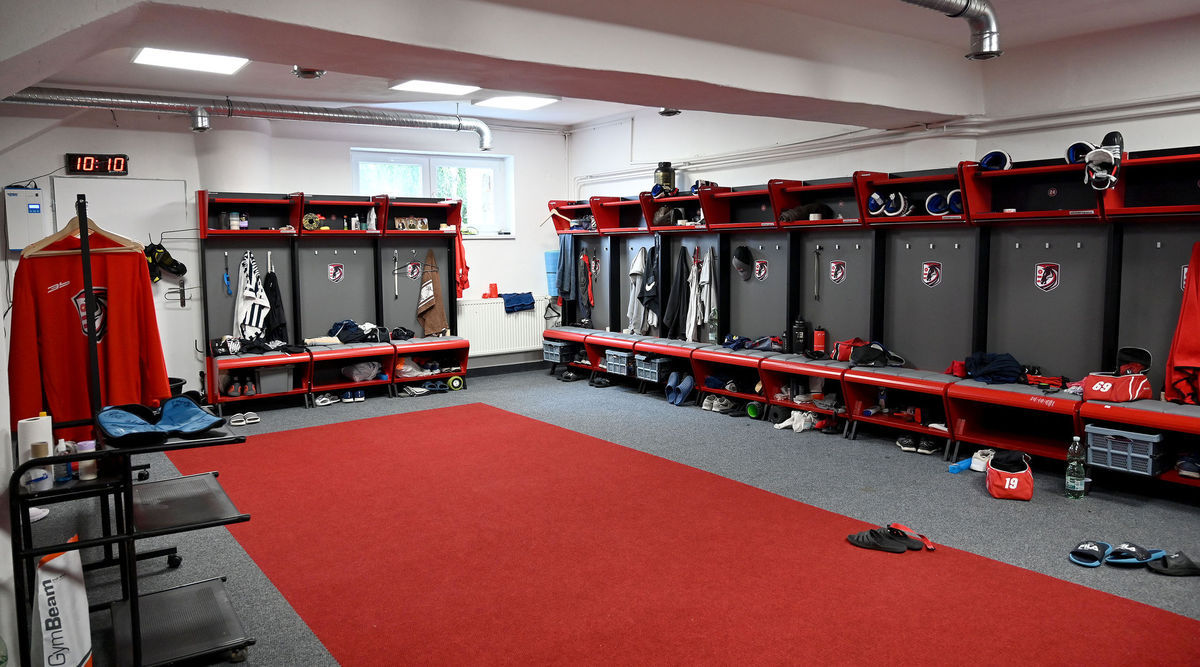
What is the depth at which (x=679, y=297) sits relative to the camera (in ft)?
25.1

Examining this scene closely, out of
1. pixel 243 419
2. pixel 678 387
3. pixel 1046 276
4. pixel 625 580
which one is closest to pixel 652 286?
pixel 678 387

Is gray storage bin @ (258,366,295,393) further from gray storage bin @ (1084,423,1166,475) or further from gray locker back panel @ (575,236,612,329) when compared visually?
gray storage bin @ (1084,423,1166,475)

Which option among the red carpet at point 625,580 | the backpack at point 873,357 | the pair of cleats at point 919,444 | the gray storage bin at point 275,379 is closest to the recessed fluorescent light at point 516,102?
Result: the gray storage bin at point 275,379

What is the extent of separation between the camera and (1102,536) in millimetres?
3871

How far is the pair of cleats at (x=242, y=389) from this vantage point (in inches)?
275

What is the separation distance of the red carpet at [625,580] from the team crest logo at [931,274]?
235 cm

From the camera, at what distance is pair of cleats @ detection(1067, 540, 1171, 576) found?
3.50m

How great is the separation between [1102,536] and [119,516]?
433cm

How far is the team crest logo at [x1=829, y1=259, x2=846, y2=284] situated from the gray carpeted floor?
1302 millimetres

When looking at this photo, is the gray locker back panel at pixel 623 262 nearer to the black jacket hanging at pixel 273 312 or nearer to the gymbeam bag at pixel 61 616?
the black jacket hanging at pixel 273 312

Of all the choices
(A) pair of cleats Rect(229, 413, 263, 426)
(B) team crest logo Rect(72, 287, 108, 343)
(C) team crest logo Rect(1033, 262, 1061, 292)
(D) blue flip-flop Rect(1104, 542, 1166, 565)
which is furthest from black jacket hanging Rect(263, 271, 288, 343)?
(D) blue flip-flop Rect(1104, 542, 1166, 565)

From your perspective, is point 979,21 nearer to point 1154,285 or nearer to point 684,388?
point 1154,285

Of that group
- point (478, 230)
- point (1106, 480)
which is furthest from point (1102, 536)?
point (478, 230)

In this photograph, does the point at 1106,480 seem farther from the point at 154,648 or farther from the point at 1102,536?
the point at 154,648
